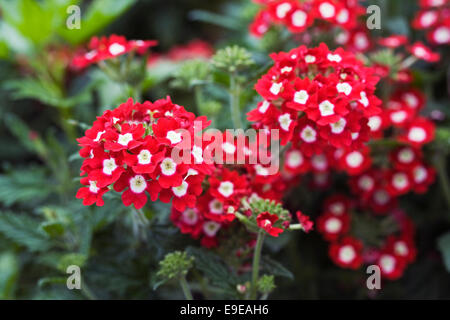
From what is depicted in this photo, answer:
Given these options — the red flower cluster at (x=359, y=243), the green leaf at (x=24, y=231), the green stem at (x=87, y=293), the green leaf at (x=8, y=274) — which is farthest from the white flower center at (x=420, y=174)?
the green leaf at (x=8, y=274)

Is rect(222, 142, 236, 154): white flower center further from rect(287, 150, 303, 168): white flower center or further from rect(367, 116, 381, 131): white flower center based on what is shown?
rect(367, 116, 381, 131): white flower center

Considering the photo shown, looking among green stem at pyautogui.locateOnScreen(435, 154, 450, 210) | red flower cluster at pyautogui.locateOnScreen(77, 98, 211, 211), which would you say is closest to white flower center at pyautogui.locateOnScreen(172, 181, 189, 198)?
red flower cluster at pyautogui.locateOnScreen(77, 98, 211, 211)

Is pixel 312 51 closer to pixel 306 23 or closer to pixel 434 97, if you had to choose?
pixel 306 23

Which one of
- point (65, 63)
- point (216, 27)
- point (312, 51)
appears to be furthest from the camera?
point (216, 27)

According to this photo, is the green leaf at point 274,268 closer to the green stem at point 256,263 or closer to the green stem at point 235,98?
the green stem at point 256,263

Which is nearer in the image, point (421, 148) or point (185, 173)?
point (185, 173)

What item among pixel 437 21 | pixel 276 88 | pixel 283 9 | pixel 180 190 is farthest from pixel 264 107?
pixel 437 21

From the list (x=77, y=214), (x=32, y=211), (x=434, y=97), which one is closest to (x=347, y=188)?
(x=434, y=97)
